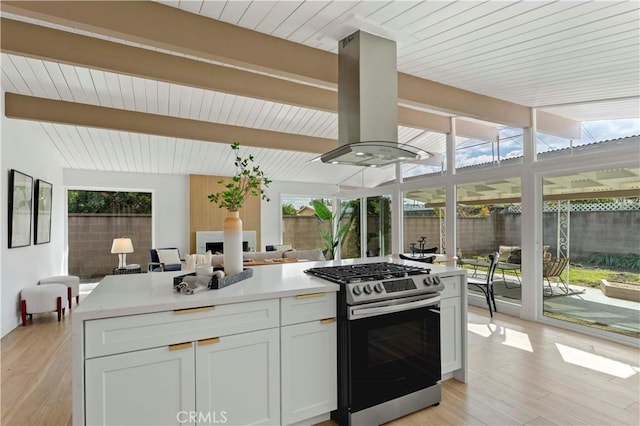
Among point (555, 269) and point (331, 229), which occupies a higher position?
point (331, 229)

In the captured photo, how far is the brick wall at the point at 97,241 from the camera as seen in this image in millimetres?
6863

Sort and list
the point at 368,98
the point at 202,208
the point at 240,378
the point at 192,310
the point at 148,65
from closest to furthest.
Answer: the point at 192,310 → the point at 240,378 → the point at 368,98 → the point at 148,65 → the point at 202,208

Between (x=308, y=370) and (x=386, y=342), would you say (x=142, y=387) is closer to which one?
(x=308, y=370)

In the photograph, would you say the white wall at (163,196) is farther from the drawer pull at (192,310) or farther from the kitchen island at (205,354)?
the drawer pull at (192,310)

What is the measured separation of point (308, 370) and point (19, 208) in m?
4.47

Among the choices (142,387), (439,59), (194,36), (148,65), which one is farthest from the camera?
(148,65)

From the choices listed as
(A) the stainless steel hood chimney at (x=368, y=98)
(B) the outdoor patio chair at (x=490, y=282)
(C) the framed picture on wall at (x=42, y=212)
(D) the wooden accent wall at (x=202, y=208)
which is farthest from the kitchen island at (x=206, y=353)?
(D) the wooden accent wall at (x=202, y=208)

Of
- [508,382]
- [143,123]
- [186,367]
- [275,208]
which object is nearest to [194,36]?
[186,367]

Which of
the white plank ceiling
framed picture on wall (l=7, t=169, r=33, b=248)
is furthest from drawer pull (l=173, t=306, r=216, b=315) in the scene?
framed picture on wall (l=7, t=169, r=33, b=248)

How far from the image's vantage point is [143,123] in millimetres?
4727

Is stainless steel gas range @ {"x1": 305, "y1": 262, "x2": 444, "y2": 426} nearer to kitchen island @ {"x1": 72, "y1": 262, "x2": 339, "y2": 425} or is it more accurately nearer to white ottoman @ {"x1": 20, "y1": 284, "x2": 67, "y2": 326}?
kitchen island @ {"x1": 72, "y1": 262, "x2": 339, "y2": 425}

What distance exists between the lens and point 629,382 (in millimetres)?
2713

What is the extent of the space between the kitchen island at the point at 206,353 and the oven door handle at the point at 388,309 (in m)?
0.16

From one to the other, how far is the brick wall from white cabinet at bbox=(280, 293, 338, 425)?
21.5ft
